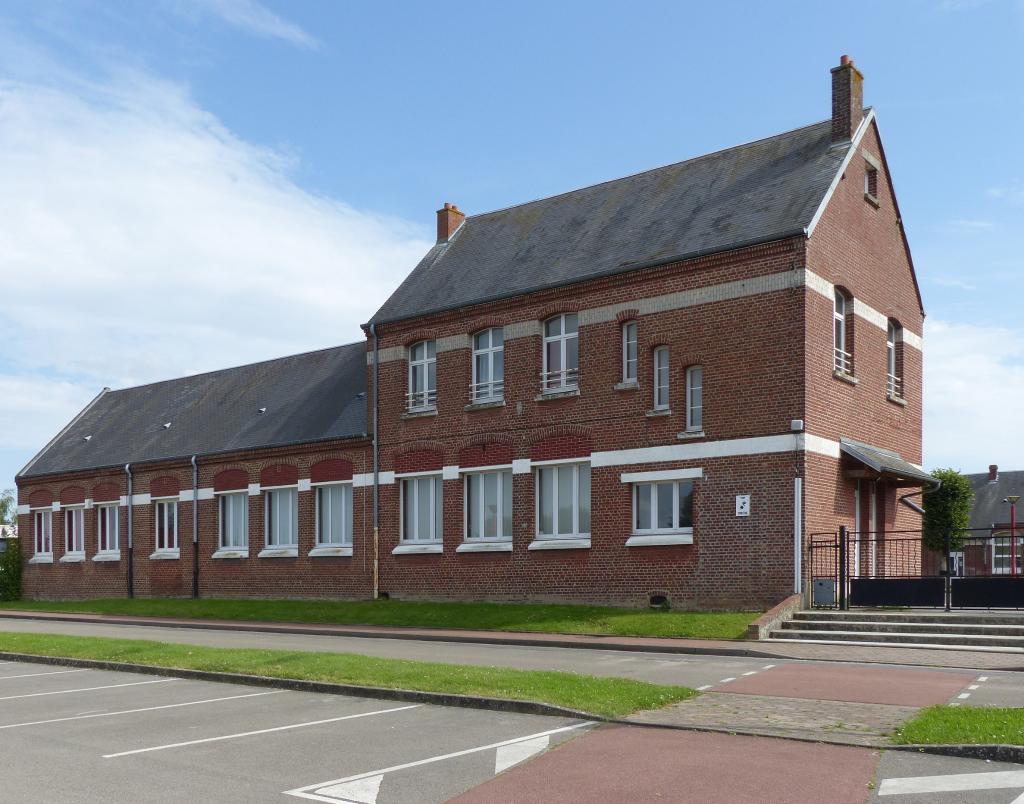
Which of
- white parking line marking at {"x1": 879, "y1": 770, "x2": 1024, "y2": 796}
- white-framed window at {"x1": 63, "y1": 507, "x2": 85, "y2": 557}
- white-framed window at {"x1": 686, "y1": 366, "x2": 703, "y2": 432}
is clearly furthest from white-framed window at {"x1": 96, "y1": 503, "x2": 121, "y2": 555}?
white parking line marking at {"x1": 879, "y1": 770, "x2": 1024, "y2": 796}

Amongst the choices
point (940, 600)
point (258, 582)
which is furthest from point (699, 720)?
point (258, 582)

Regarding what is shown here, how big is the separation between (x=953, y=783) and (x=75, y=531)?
38549mm

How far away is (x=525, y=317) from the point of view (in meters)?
27.5

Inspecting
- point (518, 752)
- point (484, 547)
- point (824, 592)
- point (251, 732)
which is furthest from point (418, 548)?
point (518, 752)

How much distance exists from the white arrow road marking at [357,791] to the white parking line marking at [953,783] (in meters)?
3.63

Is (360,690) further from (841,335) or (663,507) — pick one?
(841,335)

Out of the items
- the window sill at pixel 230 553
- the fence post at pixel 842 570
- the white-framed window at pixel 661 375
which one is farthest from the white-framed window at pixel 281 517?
the fence post at pixel 842 570

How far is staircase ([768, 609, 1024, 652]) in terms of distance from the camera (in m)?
18.2

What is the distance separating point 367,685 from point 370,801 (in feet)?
18.1

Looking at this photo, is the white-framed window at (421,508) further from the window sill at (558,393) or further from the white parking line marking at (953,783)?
the white parking line marking at (953,783)

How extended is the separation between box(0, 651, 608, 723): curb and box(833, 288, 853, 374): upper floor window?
15060 mm

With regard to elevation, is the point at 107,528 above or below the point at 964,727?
below

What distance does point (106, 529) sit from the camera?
39.8m

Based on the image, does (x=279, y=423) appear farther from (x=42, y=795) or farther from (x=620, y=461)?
(x=42, y=795)
